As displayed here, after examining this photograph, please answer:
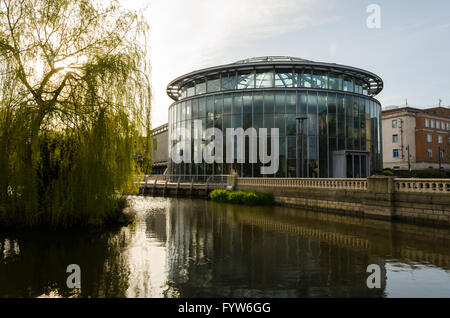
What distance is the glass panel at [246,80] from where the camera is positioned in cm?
3453

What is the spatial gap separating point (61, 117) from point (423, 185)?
15446mm

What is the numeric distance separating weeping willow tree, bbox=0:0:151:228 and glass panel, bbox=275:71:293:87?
24.1 meters

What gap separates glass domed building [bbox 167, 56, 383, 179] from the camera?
32219 mm

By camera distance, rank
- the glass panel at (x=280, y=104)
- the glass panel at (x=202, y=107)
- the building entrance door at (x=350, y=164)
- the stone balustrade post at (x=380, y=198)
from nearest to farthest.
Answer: the stone balustrade post at (x=380, y=198), the building entrance door at (x=350, y=164), the glass panel at (x=280, y=104), the glass panel at (x=202, y=107)

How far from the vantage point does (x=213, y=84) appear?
36750 mm

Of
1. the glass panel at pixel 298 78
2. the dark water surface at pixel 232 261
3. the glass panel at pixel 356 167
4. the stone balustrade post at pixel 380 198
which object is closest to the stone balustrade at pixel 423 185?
the stone balustrade post at pixel 380 198

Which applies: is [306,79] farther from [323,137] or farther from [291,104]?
[323,137]

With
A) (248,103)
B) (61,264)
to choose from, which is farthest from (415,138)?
(61,264)

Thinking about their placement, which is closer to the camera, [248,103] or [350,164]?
[350,164]

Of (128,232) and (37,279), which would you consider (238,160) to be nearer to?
(128,232)

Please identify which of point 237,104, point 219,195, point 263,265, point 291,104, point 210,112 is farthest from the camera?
point 210,112

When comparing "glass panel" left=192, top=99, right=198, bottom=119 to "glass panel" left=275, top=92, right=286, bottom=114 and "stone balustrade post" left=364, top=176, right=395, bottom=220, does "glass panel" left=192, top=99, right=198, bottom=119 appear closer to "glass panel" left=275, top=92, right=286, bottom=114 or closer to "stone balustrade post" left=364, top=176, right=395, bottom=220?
"glass panel" left=275, top=92, right=286, bottom=114

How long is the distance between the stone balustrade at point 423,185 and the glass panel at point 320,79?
68.4ft

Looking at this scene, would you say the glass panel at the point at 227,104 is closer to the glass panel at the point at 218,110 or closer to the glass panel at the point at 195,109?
the glass panel at the point at 218,110
